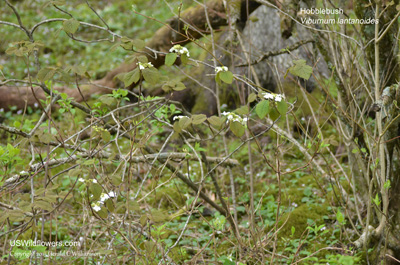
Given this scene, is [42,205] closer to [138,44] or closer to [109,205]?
[109,205]

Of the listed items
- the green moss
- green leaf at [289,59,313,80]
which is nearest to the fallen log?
the green moss

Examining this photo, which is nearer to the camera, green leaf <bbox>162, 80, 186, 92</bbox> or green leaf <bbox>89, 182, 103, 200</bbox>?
green leaf <bbox>89, 182, 103, 200</bbox>

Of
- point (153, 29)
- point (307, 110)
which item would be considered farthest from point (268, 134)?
point (153, 29)

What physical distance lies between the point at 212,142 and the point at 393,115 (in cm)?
291

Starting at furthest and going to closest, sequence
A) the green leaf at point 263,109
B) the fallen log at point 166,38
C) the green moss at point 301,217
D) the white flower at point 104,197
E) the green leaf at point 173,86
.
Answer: the fallen log at point 166,38, the green moss at point 301,217, the green leaf at point 173,86, the white flower at point 104,197, the green leaf at point 263,109

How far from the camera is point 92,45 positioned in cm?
852

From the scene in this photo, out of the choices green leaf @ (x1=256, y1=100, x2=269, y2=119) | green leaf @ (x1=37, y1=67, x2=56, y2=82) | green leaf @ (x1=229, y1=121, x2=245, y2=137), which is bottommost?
green leaf @ (x1=229, y1=121, x2=245, y2=137)

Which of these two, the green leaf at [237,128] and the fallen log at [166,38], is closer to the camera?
the green leaf at [237,128]

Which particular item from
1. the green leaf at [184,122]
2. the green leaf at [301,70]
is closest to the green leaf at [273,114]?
the green leaf at [301,70]

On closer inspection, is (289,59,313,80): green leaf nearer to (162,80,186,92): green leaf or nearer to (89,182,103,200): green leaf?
(162,80,186,92): green leaf

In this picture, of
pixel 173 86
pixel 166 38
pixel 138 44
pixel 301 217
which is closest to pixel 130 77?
pixel 138 44

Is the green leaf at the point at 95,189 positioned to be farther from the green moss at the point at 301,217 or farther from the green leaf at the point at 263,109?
the green moss at the point at 301,217

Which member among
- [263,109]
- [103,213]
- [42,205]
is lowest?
[103,213]

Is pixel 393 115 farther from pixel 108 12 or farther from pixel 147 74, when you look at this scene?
pixel 108 12
